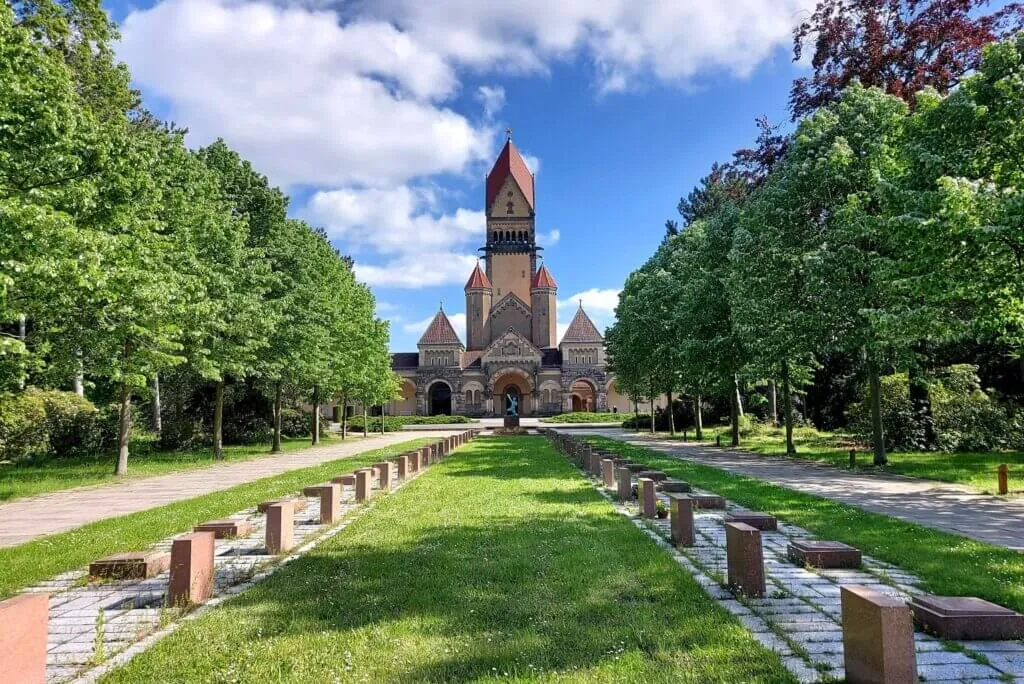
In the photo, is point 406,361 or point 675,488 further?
point 406,361

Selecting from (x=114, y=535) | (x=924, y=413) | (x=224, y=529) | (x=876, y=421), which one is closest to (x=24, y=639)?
(x=224, y=529)

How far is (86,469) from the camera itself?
20.0m

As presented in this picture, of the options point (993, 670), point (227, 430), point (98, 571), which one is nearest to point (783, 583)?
point (993, 670)

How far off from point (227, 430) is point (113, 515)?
22440 mm

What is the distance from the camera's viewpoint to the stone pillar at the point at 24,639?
4.05 meters

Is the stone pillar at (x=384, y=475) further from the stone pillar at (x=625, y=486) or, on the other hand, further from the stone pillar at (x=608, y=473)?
the stone pillar at (x=625, y=486)

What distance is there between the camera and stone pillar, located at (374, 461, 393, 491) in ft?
49.5

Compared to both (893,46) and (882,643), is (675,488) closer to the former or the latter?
(882,643)

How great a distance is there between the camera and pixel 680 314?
2748 cm

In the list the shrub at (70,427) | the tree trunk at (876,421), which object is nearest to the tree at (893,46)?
the tree trunk at (876,421)

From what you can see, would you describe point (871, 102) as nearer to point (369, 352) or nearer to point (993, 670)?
point (993, 670)

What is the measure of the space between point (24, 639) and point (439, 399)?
74231mm

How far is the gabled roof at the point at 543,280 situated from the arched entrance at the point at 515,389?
40.6ft

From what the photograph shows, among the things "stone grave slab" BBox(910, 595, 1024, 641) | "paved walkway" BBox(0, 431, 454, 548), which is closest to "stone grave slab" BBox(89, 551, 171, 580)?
"paved walkway" BBox(0, 431, 454, 548)
